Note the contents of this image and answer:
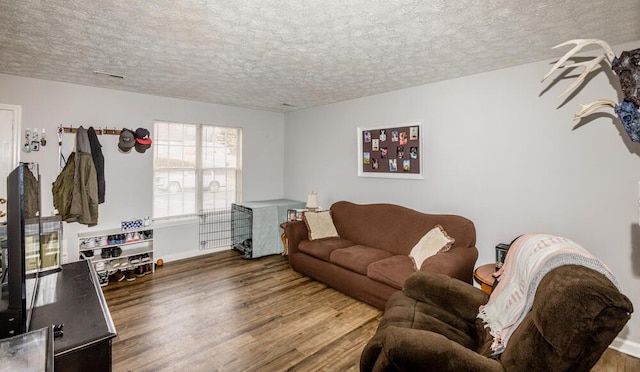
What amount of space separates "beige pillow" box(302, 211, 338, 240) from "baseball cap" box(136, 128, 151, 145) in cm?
238

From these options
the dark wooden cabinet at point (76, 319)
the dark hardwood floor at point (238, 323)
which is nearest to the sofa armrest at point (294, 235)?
the dark hardwood floor at point (238, 323)

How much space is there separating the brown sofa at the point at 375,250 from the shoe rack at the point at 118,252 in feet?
6.31

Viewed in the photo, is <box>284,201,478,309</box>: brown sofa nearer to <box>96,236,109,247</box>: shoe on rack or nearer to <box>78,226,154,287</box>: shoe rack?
<box>78,226,154,287</box>: shoe rack

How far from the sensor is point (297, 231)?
4133 millimetres

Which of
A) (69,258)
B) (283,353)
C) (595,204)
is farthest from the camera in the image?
(69,258)

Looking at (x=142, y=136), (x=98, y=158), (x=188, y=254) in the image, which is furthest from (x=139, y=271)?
(x=142, y=136)

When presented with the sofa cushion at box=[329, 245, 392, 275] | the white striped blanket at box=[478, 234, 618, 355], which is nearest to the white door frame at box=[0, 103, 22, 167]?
the sofa cushion at box=[329, 245, 392, 275]

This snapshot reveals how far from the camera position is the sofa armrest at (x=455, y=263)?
2.69m

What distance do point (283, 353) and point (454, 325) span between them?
4.20ft

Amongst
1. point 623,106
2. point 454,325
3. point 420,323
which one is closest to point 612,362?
point 454,325

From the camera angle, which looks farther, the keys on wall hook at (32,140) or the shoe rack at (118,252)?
the shoe rack at (118,252)

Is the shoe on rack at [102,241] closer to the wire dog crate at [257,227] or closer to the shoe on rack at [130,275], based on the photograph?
the shoe on rack at [130,275]

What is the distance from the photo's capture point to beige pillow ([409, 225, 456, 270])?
2.99 meters

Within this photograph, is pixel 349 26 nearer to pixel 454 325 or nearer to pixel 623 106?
pixel 623 106
